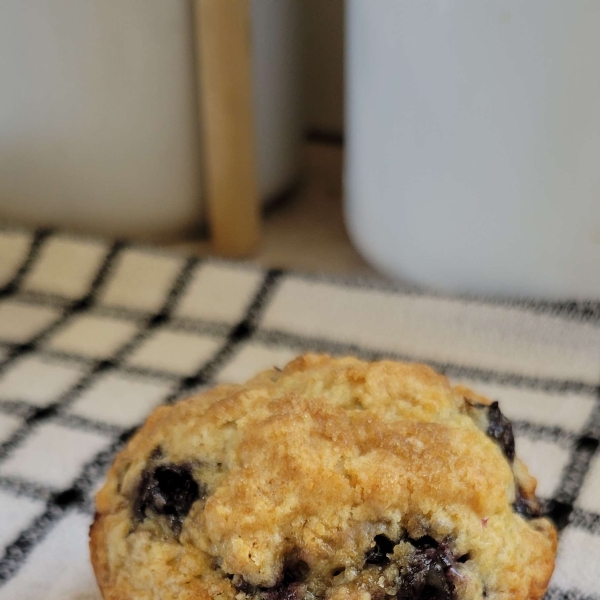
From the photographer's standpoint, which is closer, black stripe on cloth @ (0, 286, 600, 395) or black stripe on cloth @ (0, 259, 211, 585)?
black stripe on cloth @ (0, 259, 211, 585)

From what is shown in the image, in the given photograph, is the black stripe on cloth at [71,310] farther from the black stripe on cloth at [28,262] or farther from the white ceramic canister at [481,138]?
the white ceramic canister at [481,138]

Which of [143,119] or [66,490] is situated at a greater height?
[143,119]

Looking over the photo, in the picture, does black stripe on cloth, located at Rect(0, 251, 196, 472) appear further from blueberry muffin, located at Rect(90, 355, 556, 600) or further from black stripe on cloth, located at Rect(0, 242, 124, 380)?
blueberry muffin, located at Rect(90, 355, 556, 600)

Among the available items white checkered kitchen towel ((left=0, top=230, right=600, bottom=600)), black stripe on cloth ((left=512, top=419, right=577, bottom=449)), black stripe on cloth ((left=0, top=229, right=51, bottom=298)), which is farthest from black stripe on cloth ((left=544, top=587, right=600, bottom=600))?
black stripe on cloth ((left=0, top=229, right=51, bottom=298))

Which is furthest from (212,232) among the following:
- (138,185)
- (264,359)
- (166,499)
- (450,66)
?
(166,499)

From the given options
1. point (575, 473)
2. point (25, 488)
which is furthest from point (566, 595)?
point (25, 488)

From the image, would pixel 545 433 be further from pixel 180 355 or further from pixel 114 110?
pixel 114 110

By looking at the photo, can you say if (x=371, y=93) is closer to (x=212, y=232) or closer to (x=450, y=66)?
(x=450, y=66)

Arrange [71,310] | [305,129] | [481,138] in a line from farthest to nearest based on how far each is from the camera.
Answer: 1. [305,129]
2. [71,310]
3. [481,138]
